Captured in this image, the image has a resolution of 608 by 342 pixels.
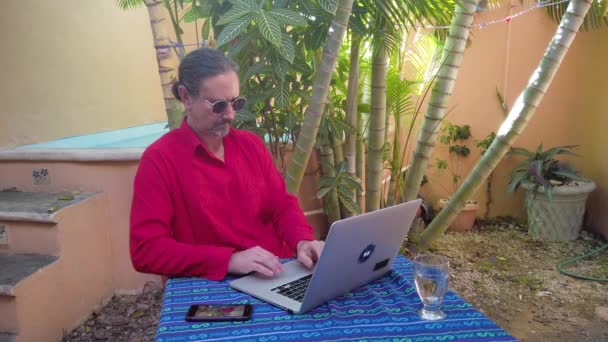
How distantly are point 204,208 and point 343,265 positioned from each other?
63cm

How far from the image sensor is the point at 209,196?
61.6 inches

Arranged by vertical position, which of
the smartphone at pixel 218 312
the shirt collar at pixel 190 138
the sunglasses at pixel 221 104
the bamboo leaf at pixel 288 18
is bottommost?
the smartphone at pixel 218 312

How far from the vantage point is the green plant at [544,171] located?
12.9 ft

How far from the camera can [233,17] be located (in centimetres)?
191

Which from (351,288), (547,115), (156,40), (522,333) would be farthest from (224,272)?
(547,115)

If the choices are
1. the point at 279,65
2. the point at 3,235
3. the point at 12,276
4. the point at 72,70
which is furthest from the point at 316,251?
the point at 72,70

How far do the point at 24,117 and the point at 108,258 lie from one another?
1112 mm

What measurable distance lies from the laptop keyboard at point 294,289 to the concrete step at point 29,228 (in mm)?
1680

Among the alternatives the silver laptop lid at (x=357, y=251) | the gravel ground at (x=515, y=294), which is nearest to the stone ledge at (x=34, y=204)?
the gravel ground at (x=515, y=294)

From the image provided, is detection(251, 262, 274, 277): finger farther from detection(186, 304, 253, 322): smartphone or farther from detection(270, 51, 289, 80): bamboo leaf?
detection(270, 51, 289, 80): bamboo leaf

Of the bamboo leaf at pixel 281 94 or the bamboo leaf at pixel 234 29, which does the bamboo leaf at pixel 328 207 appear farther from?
the bamboo leaf at pixel 234 29

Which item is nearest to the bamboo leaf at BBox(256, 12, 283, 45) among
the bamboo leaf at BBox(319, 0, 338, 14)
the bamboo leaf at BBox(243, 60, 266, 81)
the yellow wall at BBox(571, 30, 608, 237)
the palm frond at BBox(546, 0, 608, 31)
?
the bamboo leaf at BBox(319, 0, 338, 14)

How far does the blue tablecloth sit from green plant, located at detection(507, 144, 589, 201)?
124 inches

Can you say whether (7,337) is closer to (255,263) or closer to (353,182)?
(255,263)
